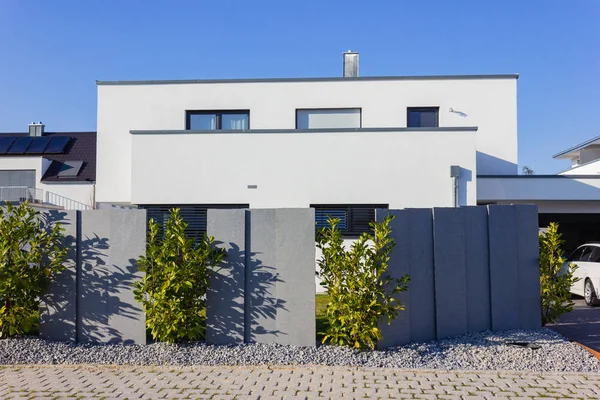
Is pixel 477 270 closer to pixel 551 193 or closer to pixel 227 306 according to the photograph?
pixel 227 306

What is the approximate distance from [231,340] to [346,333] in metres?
1.50

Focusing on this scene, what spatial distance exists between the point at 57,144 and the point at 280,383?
1109 inches

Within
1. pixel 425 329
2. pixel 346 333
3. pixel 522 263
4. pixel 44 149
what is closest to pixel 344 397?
pixel 346 333

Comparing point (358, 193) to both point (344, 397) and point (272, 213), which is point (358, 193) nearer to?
point (272, 213)

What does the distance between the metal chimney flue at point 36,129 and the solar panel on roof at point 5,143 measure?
8.97 feet

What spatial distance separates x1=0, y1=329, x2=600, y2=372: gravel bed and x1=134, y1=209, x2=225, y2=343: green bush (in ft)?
0.97

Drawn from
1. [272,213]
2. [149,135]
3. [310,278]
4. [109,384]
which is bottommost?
[109,384]

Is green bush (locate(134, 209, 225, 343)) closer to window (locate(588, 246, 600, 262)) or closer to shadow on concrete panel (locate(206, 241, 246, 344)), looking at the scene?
shadow on concrete panel (locate(206, 241, 246, 344))

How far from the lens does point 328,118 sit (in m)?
12.9

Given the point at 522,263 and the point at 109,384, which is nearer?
the point at 109,384

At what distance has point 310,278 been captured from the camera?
19.7 ft

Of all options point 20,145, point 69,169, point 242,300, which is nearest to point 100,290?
point 242,300

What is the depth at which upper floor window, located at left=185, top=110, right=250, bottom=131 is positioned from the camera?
12992 millimetres

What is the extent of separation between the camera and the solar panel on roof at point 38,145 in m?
27.4
